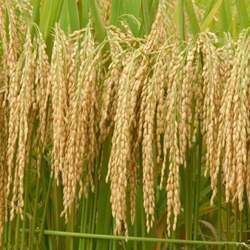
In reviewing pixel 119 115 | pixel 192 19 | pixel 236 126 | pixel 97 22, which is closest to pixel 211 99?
pixel 236 126

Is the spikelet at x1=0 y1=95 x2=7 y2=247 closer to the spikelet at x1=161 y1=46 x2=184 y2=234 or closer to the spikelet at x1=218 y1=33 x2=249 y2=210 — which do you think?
the spikelet at x1=161 y1=46 x2=184 y2=234

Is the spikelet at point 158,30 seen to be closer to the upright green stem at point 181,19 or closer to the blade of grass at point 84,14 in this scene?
the upright green stem at point 181,19

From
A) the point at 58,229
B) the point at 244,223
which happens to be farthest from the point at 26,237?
the point at 244,223

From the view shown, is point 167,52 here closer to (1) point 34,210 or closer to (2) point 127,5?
(2) point 127,5

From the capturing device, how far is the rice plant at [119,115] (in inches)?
86.7

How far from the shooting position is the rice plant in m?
2.20

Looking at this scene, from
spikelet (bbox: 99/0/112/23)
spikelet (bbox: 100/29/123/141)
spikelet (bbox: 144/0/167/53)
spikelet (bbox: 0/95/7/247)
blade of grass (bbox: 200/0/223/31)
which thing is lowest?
spikelet (bbox: 0/95/7/247)

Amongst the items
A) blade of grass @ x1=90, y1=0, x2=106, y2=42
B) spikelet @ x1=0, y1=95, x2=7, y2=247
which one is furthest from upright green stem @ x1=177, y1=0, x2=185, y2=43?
spikelet @ x1=0, y1=95, x2=7, y2=247

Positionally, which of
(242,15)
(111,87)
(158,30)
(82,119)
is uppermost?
(242,15)

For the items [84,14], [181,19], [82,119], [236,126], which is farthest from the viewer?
[84,14]

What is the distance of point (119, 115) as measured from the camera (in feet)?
7.32

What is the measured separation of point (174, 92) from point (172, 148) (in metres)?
0.16

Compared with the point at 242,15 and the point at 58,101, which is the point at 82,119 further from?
the point at 242,15

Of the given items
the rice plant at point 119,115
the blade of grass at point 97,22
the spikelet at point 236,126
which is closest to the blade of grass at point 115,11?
the rice plant at point 119,115
